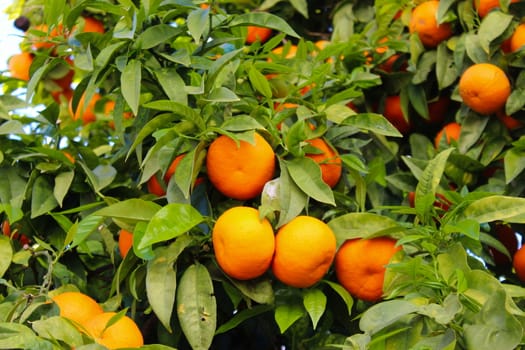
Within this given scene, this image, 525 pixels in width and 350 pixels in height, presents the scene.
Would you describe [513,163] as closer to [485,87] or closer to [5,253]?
[485,87]

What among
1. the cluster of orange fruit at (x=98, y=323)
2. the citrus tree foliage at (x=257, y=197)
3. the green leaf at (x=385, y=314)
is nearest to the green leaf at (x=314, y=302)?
the citrus tree foliage at (x=257, y=197)

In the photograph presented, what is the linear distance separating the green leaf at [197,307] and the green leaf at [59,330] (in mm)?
193

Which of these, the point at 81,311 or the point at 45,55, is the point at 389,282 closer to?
the point at 81,311

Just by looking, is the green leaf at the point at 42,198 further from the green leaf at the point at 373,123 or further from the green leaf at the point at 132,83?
the green leaf at the point at 373,123

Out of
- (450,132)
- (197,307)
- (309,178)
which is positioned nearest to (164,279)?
(197,307)

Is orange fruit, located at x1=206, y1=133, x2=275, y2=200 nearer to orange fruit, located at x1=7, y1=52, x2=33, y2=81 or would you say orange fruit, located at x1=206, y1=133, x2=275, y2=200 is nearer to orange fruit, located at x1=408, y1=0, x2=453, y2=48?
orange fruit, located at x1=408, y1=0, x2=453, y2=48

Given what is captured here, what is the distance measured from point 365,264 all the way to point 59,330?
0.50m

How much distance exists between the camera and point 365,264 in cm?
148

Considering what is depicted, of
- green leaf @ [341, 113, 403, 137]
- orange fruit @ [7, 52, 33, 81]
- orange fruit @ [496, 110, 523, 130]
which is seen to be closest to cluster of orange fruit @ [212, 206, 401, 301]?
green leaf @ [341, 113, 403, 137]

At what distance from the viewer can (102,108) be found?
231 cm

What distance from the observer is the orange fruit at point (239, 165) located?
1462 millimetres

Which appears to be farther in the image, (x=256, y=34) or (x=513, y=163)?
(x=256, y=34)

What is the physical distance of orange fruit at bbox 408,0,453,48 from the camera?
1.96 metres

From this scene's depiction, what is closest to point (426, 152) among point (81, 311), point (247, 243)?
point (247, 243)
